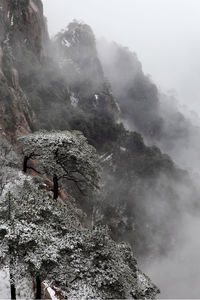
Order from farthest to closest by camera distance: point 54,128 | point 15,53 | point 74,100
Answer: point 74,100 < point 15,53 < point 54,128

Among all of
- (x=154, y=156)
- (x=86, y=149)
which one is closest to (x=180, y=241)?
(x=154, y=156)

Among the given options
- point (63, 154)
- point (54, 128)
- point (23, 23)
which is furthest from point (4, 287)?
point (23, 23)

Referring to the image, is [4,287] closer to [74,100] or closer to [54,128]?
[54,128]

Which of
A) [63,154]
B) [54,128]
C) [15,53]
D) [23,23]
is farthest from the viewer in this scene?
[23,23]

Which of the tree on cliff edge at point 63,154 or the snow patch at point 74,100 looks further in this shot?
the snow patch at point 74,100

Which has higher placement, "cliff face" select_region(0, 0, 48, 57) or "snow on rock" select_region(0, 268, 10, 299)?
"cliff face" select_region(0, 0, 48, 57)

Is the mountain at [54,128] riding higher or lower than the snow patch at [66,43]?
lower

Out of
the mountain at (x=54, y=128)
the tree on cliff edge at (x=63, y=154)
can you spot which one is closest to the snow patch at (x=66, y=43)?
the mountain at (x=54, y=128)

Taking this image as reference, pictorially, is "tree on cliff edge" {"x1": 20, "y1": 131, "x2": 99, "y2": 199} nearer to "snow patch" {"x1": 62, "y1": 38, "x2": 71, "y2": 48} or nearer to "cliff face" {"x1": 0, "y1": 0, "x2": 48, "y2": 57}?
"cliff face" {"x1": 0, "y1": 0, "x2": 48, "y2": 57}

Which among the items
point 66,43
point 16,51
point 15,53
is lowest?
point 15,53

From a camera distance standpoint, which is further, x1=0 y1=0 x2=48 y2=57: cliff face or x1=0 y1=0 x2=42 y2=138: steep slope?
x1=0 y1=0 x2=48 y2=57: cliff face

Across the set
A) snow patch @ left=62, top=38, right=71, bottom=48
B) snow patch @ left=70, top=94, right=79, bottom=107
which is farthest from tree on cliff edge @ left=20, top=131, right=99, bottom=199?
snow patch @ left=62, top=38, right=71, bottom=48

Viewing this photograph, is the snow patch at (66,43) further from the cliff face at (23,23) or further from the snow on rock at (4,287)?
the snow on rock at (4,287)

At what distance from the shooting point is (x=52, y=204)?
49.6ft
